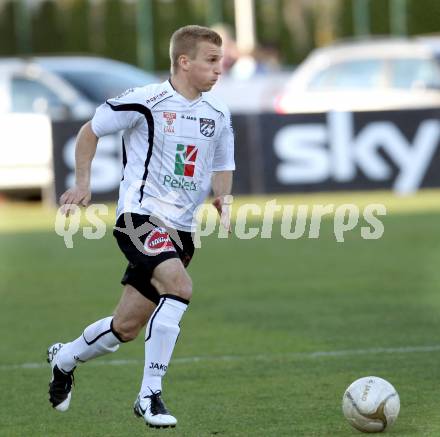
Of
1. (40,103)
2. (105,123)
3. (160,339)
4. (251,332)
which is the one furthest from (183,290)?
(40,103)

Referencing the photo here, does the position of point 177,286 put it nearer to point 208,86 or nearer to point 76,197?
point 76,197

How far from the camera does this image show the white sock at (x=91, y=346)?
6633 mm

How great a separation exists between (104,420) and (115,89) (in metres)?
13.9

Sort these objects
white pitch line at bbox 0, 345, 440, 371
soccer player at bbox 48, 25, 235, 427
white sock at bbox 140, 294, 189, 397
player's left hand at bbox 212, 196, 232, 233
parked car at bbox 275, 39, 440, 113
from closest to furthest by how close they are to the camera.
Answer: white sock at bbox 140, 294, 189, 397 → soccer player at bbox 48, 25, 235, 427 → player's left hand at bbox 212, 196, 232, 233 → white pitch line at bbox 0, 345, 440, 371 → parked car at bbox 275, 39, 440, 113

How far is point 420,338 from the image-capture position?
8625mm

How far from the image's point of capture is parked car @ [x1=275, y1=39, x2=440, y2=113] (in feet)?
68.7

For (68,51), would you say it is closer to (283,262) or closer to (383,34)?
(383,34)

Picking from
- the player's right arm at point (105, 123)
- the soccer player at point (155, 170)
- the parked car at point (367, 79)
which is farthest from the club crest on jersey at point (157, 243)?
the parked car at point (367, 79)

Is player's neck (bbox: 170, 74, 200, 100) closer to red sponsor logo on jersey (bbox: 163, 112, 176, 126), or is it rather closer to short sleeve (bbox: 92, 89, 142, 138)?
red sponsor logo on jersey (bbox: 163, 112, 176, 126)

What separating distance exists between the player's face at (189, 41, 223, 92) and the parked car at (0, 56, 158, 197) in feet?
40.4

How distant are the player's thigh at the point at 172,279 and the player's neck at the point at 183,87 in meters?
0.87

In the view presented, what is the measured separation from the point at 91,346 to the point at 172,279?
65 centimetres

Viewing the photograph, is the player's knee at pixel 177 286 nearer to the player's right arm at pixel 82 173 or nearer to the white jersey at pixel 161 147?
the white jersey at pixel 161 147

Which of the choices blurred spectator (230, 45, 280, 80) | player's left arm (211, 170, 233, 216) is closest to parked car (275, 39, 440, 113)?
blurred spectator (230, 45, 280, 80)
